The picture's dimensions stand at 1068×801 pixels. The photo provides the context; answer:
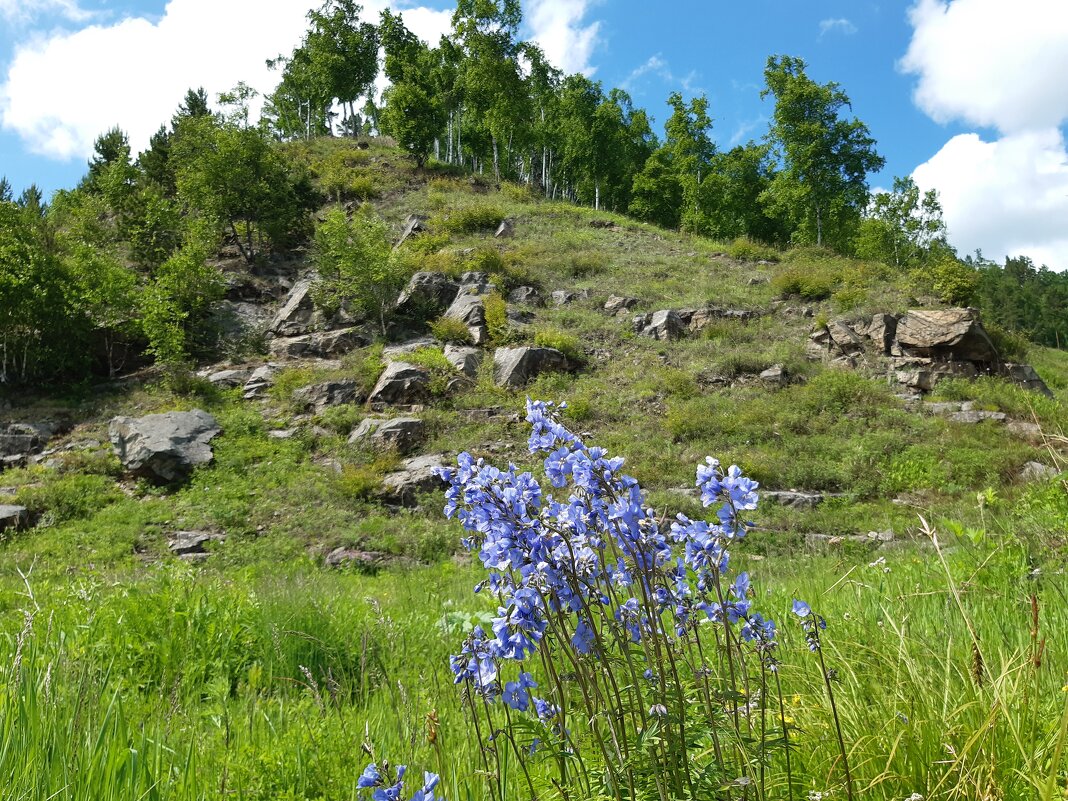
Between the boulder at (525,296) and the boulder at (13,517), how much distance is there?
14113 millimetres

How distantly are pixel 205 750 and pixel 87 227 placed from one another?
28.9 meters

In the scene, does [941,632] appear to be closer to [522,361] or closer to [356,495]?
[356,495]

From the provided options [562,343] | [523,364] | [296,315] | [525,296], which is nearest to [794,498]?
[523,364]

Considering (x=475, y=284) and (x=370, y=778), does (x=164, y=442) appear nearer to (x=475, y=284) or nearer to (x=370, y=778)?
(x=475, y=284)

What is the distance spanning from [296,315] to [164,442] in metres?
8.67

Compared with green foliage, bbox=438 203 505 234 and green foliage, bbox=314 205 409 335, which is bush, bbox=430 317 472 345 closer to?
green foliage, bbox=314 205 409 335

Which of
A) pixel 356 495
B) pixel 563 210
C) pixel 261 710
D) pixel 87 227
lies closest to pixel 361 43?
pixel 563 210

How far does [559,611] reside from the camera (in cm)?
161

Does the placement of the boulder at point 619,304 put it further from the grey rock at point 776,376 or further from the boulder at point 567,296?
the grey rock at point 776,376

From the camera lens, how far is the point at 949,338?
16.7m

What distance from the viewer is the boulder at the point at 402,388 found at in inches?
660

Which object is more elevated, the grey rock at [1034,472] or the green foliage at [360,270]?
the green foliage at [360,270]

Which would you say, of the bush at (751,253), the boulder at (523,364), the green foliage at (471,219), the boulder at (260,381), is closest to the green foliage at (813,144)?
the bush at (751,253)

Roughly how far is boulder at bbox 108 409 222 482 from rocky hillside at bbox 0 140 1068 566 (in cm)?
6
